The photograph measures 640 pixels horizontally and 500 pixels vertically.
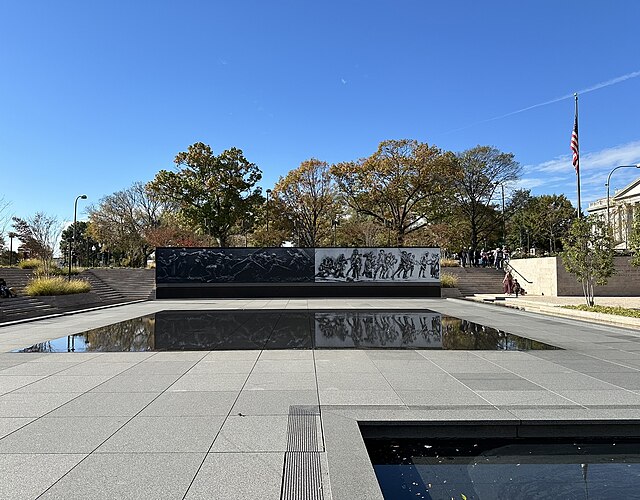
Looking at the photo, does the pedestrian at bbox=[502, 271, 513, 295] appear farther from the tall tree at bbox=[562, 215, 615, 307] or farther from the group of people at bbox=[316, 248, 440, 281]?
the tall tree at bbox=[562, 215, 615, 307]

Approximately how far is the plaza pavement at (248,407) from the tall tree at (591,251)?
1021cm

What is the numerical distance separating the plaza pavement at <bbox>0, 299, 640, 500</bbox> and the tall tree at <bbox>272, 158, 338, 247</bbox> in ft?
116

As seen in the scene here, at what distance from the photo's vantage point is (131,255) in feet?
186

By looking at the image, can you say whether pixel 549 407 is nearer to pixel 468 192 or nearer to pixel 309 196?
pixel 309 196

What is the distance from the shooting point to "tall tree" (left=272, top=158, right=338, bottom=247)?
4429cm

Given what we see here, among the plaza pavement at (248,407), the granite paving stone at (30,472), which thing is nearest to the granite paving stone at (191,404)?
the plaza pavement at (248,407)

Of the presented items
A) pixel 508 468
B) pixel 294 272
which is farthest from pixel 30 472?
pixel 294 272

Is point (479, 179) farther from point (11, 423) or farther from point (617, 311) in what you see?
point (11, 423)

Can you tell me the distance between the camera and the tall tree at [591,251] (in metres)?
19.1

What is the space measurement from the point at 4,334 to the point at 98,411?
955cm

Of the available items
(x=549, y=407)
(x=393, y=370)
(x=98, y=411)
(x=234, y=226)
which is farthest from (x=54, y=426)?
(x=234, y=226)

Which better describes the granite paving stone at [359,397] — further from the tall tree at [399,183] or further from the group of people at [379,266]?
the tall tree at [399,183]

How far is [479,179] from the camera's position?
1964 inches

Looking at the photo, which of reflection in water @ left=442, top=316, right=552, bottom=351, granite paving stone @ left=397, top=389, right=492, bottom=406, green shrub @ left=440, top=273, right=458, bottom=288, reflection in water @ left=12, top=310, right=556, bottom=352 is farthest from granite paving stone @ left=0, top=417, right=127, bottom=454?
green shrub @ left=440, top=273, right=458, bottom=288
